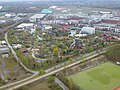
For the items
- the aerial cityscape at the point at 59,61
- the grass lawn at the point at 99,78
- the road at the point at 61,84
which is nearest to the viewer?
the road at the point at 61,84

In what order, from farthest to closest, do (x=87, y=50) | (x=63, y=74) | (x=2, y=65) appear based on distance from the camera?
(x=87, y=50) → (x=2, y=65) → (x=63, y=74)

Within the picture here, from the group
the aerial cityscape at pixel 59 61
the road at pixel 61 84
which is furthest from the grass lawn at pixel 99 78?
the road at pixel 61 84

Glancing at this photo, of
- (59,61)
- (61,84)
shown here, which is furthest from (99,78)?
(59,61)

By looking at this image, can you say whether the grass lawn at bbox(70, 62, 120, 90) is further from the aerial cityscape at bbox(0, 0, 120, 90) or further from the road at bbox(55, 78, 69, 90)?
the road at bbox(55, 78, 69, 90)

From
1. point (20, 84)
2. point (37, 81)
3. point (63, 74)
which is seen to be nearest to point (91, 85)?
point (63, 74)

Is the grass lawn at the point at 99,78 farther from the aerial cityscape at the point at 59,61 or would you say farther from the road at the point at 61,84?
the road at the point at 61,84

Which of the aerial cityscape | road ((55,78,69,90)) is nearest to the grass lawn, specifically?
the aerial cityscape

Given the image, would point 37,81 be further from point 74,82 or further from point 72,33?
point 72,33

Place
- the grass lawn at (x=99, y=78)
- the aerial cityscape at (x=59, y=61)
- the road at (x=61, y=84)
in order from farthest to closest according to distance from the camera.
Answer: the aerial cityscape at (x=59, y=61) < the grass lawn at (x=99, y=78) < the road at (x=61, y=84)
